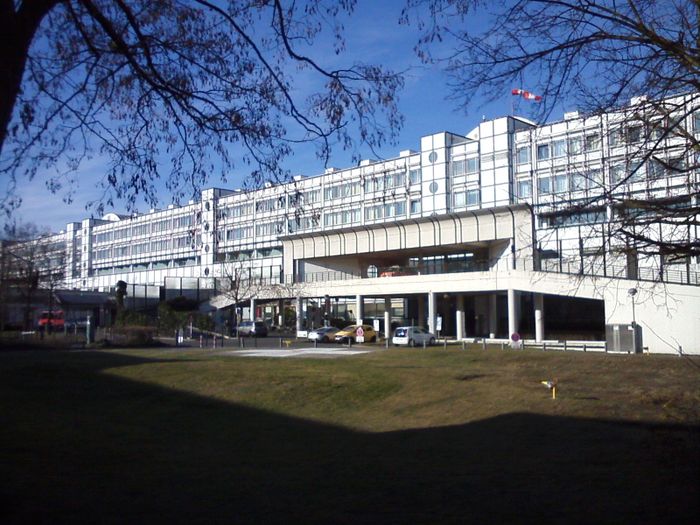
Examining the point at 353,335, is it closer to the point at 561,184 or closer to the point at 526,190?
the point at 526,190

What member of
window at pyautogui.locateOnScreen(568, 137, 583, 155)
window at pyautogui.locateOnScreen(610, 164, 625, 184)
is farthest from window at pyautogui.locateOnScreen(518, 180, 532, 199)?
window at pyautogui.locateOnScreen(610, 164, 625, 184)

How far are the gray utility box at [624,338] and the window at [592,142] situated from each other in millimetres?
29340

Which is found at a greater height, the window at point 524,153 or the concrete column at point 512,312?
the window at point 524,153

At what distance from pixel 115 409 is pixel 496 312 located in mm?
44766

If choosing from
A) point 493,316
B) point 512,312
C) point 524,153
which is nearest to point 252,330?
point 493,316

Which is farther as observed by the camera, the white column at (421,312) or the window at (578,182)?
the white column at (421,312)

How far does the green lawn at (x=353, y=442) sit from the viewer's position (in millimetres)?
7914

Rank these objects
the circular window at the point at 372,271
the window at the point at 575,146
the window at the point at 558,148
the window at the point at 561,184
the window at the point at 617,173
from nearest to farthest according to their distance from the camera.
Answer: the window at the point at 617,173 → the window at the point at 575,146 → the window at the point at 561,184 → the window at the point at 558,148 → the circular window at the point at 372,271

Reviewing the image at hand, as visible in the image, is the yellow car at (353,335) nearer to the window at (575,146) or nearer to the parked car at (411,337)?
the parked car at (411,337)

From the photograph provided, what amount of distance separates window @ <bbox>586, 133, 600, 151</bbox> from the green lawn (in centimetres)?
470

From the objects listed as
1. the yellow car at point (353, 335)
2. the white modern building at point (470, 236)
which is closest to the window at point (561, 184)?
the white modern building at point (470, 236)

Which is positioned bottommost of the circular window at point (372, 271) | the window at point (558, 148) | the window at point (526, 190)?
the window at point (558, 148)

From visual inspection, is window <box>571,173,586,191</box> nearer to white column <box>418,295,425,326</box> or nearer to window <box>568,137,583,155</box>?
window <box>568,137,583,155</box>

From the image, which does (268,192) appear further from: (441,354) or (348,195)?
(441,354)
